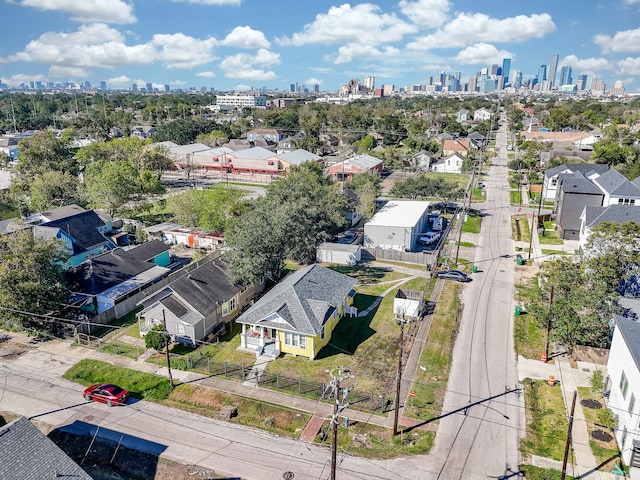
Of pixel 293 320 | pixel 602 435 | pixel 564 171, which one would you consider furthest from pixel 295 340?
pixel 564 171

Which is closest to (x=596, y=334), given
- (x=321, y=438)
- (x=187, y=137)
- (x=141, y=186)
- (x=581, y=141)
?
(x=321, y=438)

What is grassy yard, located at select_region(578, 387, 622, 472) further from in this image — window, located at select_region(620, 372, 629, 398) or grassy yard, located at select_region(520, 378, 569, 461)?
window, located at select_region(620, 372, 629, 398)

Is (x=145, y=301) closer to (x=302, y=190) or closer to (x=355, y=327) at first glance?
(x=355, y=327)

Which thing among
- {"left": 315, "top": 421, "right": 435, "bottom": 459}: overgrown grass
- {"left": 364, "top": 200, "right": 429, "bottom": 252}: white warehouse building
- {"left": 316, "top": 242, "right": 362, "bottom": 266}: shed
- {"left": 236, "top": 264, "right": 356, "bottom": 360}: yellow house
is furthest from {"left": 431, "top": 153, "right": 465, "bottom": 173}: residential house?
{"left": 315, "top": 421, "right": 435, "bottom": 459}: overgrown grass

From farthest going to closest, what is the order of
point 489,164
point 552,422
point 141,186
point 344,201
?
point 489,164
point 141,186
point 344,201
point 552,422

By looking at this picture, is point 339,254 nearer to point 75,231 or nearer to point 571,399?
point 571,399
